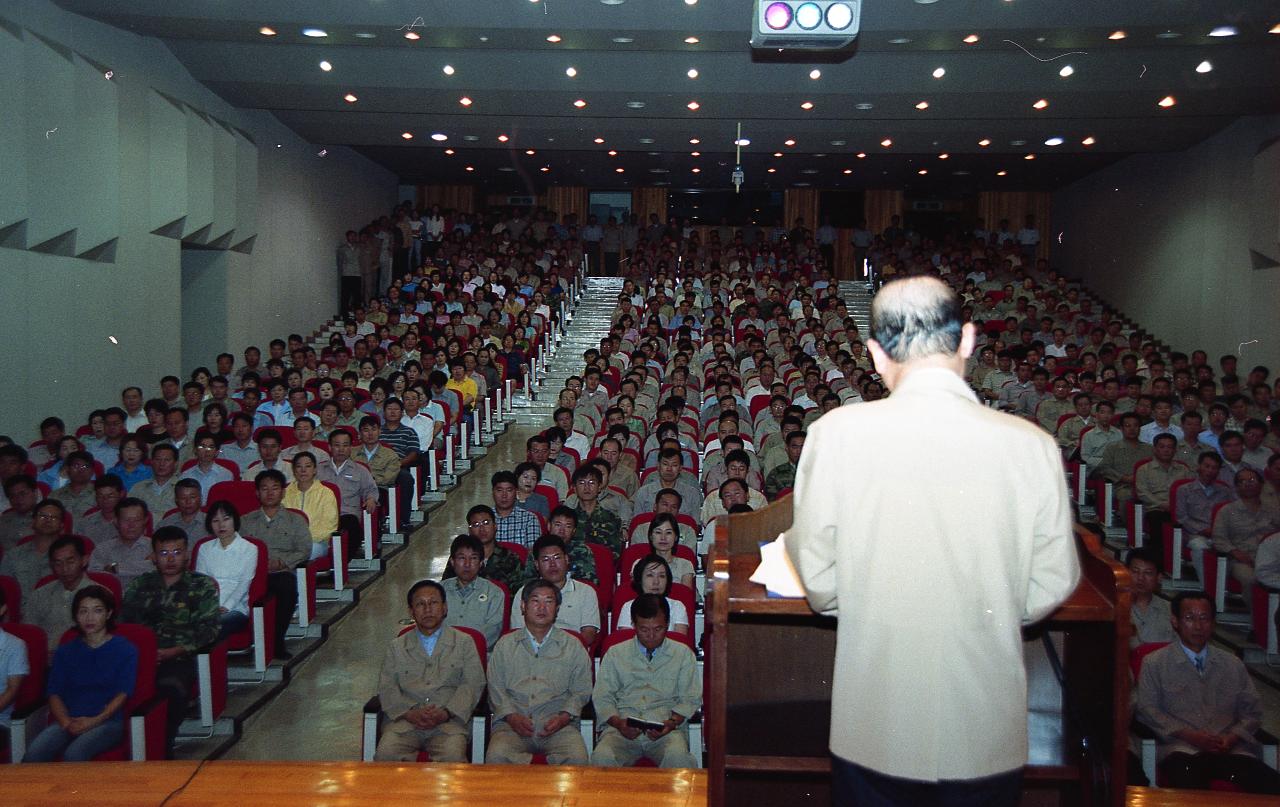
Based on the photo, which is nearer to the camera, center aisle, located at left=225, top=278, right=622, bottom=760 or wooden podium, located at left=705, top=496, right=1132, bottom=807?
wooden podium, located at left=705, top=496, right=1132, bottom=807

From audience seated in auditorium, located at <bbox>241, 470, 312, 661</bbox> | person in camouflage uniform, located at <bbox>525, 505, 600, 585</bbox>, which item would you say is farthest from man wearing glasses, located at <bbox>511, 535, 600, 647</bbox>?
audience seated in auditorium, located at <bbox>241, 470, 312, 661</bbox>

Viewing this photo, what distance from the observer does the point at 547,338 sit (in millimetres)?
14570

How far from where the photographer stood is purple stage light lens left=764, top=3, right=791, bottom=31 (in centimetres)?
537

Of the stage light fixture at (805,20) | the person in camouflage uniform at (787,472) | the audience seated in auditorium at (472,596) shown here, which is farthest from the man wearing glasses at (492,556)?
the stage light fixture at (805,20)

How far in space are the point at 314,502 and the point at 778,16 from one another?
12.3 feet

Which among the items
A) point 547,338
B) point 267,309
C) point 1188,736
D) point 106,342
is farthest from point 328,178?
point 1188,736

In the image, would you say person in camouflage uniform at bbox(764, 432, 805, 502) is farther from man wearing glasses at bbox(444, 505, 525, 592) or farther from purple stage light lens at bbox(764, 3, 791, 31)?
purple stage light lens at bbox(764, 3, 791, 31)

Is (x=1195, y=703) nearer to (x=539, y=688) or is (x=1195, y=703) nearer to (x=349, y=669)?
(x=539, y=688)

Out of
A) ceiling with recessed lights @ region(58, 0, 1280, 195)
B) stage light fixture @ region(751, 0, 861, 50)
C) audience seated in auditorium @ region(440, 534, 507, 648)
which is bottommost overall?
audience seated in auditorium @ region(440, 534, 507, 648)

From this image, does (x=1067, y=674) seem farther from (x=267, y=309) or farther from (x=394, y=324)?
(x=267, y=309)

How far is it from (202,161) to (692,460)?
694 cm

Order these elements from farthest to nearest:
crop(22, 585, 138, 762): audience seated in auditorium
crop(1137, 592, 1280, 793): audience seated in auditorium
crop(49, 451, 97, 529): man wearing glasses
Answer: crop(49, 451, 97, 529): man wearing glasses
crop(22, 585, 138, 762): audience seated in auditorium
crop(1137, 592, 1280, 793): audience seated in auditorium

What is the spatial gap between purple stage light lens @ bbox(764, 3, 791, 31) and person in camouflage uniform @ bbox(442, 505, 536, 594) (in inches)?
110

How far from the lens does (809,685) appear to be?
6.61 ft
